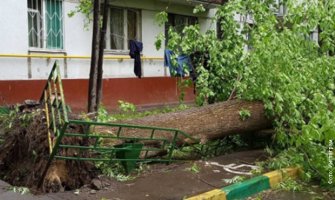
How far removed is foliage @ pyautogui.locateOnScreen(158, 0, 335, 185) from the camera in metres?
5.68

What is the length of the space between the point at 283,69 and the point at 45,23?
21.6ft

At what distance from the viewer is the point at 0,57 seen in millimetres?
10000

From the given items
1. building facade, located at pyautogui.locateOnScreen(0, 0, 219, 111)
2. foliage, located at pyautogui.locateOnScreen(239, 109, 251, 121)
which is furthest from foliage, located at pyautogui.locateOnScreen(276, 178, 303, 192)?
building facade, located at pyautogui.locateOnScreen(0, 0, 219, 111)

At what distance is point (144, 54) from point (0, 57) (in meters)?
4.61

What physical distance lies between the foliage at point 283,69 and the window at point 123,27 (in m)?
5.59

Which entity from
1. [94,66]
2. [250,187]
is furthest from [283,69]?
[94,66]

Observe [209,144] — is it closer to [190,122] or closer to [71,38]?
[190,122]

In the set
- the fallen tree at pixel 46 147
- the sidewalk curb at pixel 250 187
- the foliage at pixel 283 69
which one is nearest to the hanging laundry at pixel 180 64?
the foliage at pixel 283 69

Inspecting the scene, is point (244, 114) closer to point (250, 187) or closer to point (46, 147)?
point (250, 187)

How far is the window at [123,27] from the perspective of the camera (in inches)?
499

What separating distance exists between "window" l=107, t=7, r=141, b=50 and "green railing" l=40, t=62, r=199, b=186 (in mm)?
7054

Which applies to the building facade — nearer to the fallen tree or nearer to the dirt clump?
the fallen tree

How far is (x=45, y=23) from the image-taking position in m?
10.8

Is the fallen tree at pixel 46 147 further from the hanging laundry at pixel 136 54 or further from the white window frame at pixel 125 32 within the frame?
the white window frame at pixel 125 32
